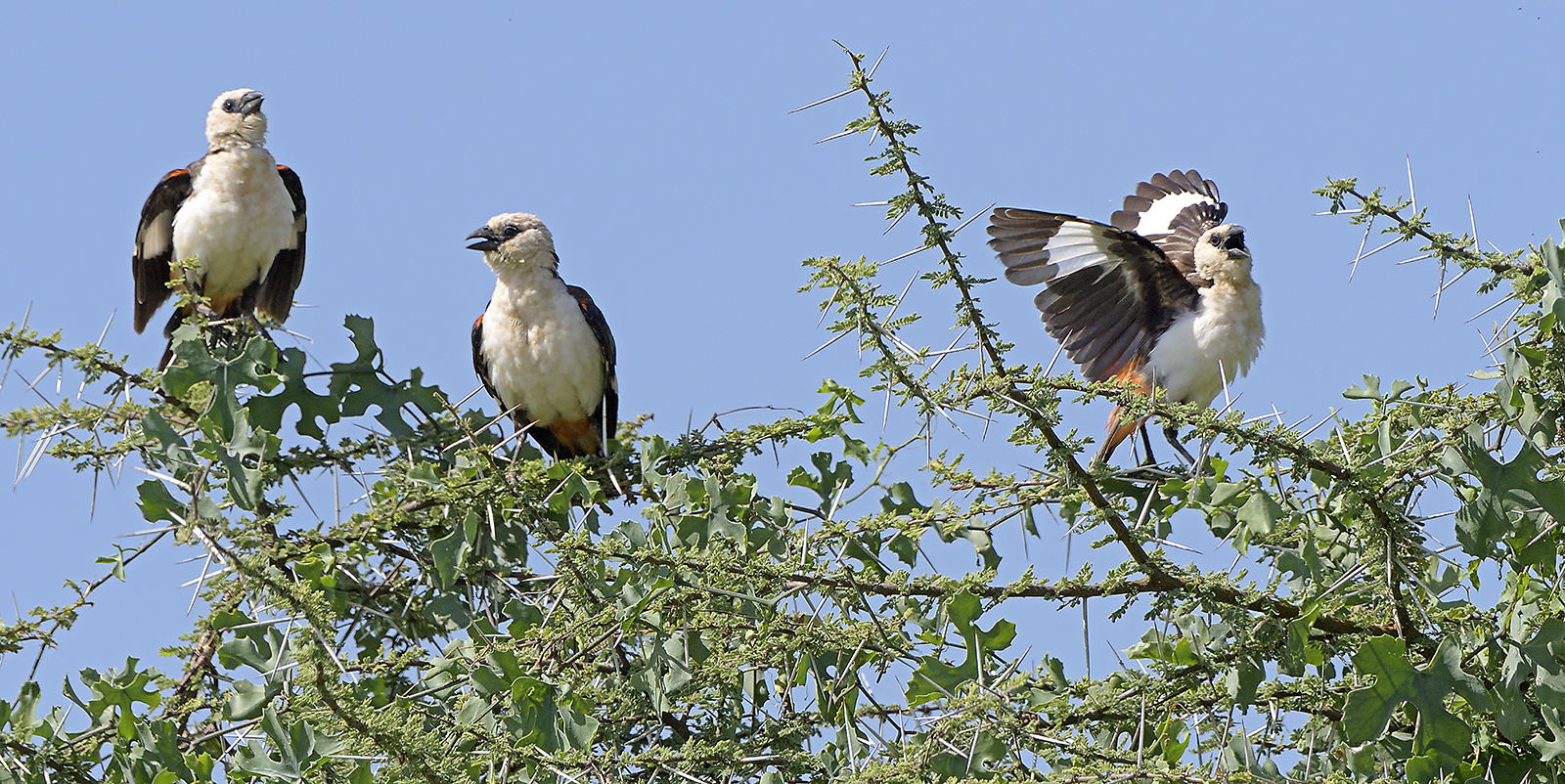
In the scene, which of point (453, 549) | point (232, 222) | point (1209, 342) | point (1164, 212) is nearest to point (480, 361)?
point (232, 222)

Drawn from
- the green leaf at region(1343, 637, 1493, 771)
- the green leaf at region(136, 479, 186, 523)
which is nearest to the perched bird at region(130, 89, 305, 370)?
the green leaf at region(136, 479, 186, 523)

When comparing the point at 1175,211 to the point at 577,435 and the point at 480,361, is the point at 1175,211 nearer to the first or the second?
the point at 577,435

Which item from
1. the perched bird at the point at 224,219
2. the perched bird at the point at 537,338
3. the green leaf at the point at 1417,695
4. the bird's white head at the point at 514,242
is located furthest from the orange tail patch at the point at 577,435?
the green leaf at the point at 1417,695

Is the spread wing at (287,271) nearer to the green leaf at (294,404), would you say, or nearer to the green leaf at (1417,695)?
the green leaf at (294,404)

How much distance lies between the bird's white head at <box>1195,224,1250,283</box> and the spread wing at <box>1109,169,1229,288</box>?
0.56 meters

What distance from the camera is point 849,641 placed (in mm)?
3322

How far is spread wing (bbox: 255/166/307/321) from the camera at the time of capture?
270 inches

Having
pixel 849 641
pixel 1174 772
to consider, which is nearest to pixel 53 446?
pixel 849 641

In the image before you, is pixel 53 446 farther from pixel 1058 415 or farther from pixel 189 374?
pixel 1058 415

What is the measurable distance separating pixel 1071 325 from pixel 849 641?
3396 mm

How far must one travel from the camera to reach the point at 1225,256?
6.53 metres

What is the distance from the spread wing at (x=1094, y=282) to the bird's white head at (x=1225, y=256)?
124mm

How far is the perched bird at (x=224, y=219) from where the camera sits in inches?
247

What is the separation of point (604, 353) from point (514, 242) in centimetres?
59
